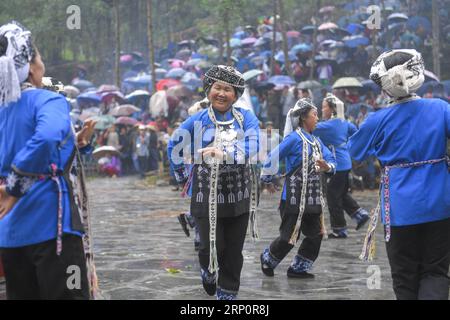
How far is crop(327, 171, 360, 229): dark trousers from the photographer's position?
11906 millimetres

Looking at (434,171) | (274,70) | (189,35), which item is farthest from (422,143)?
(189,35)

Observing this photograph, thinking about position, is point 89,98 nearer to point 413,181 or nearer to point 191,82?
point 191,82

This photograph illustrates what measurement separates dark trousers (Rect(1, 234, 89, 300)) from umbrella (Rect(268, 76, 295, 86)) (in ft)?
63.0

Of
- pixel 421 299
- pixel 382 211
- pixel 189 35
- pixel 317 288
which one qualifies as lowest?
pixel 317 288

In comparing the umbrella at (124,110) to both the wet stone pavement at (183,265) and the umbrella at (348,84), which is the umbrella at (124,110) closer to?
the umbrella at (348,84)

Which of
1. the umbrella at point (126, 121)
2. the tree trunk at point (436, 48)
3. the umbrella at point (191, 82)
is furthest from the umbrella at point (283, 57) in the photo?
the umbrella at point (126, 121)

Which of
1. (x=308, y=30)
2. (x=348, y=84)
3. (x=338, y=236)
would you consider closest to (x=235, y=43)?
(x=308, y=30)

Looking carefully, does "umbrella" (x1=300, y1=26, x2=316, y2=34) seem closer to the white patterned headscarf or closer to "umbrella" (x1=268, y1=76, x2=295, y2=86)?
"umbrella" (x1=268, y1=76, x2=295, y2=86)

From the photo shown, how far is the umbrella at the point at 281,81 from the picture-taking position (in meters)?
23.9

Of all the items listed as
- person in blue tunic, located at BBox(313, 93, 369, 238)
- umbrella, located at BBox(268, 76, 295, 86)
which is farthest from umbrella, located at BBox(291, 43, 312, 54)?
person in blue tunic, located at BBox(313, 93, 369, 238)

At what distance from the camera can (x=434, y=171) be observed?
568 centimetres
